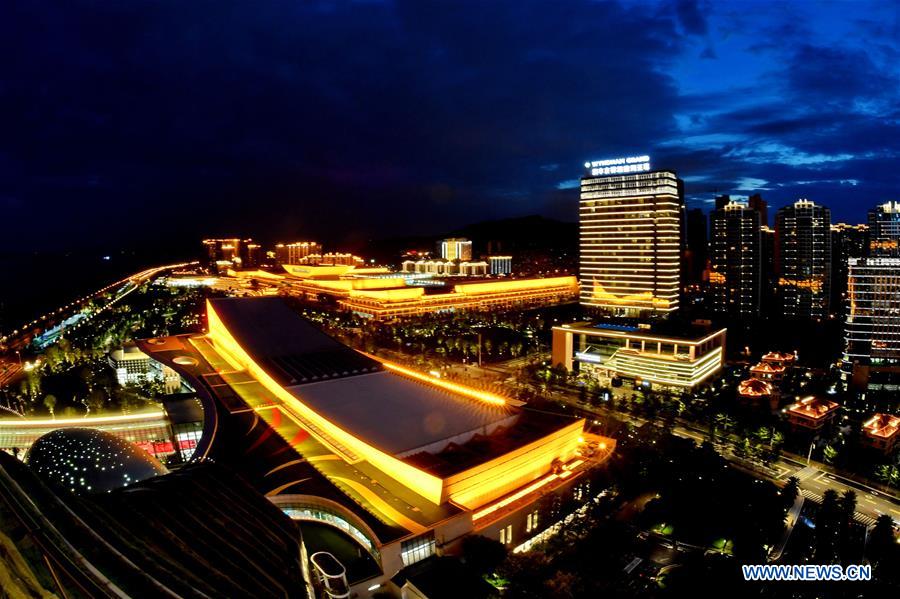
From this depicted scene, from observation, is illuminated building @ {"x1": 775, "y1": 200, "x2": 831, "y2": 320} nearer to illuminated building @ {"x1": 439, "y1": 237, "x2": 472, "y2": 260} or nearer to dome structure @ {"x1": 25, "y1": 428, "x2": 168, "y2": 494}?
illuminated building @ {"x1": 439, "y1": 237, "x2": 472, "y2": 260}

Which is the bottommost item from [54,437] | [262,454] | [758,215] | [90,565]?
[262,454]

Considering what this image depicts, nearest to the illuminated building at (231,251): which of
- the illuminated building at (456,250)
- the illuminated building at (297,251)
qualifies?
the illuminated building at (297,251)

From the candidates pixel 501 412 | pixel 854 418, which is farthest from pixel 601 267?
pixel 501 412

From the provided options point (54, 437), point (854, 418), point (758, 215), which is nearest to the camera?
→ point (54, 437)

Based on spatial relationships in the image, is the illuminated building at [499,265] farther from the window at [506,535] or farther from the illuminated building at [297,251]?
the window at [506,535]

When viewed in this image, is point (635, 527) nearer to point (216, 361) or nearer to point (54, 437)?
point (54, 437)
